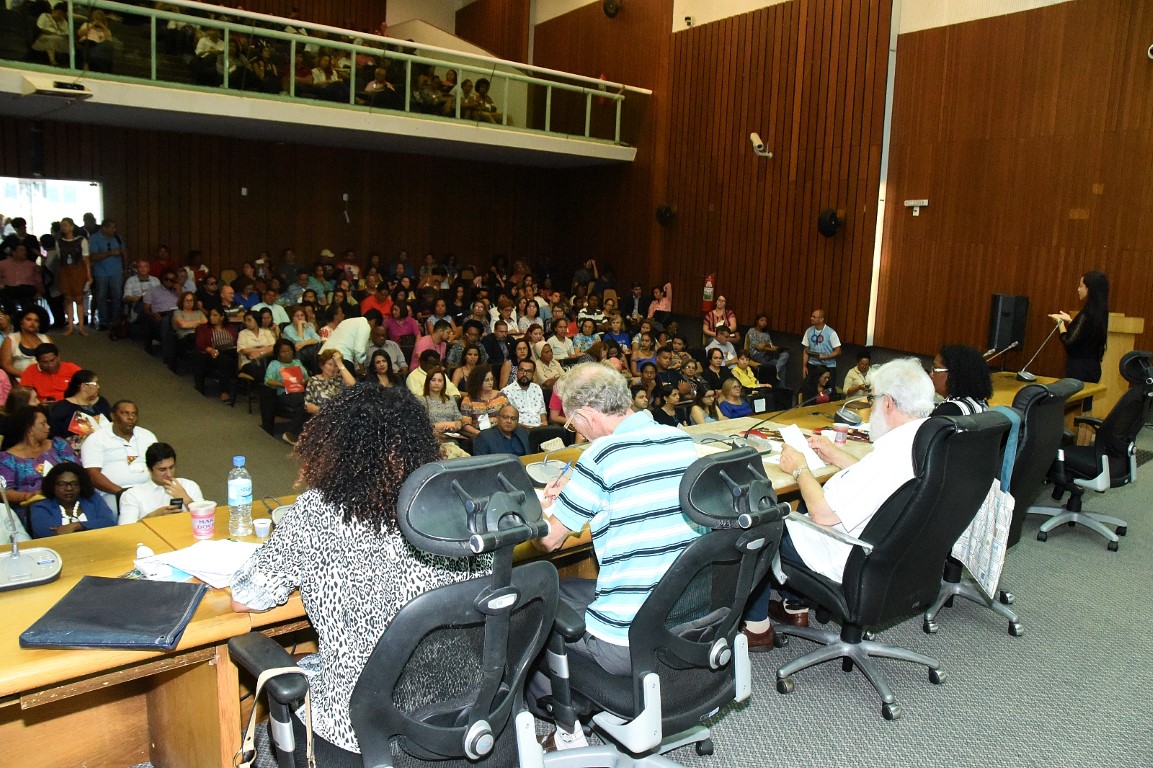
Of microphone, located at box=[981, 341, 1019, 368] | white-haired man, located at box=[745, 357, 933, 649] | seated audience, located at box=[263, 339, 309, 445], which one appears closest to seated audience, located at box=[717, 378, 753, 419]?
microphone, located at box=[981, 341, 1019, 368]

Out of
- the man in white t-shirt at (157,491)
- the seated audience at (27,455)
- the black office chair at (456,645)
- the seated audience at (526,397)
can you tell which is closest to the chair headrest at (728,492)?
the black office chair at (456,645)

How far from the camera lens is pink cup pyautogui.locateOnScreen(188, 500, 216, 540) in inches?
106

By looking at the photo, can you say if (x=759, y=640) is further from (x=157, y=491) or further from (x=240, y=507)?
(x=157, y=491)

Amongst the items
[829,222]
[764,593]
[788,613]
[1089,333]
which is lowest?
[788,613]

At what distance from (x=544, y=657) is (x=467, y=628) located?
787mm

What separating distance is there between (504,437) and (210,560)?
3.37m

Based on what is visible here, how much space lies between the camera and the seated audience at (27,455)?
4.56 m

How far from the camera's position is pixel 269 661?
1.95 m

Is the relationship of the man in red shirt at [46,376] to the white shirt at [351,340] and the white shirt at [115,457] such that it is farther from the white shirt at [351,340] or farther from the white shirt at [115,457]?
the white shirt at [351,340]

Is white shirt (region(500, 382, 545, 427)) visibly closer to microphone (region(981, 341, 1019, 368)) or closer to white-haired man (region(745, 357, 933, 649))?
white-haired man (region(745, 357, 933, 649))

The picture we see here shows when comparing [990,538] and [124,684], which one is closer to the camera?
[124,684]

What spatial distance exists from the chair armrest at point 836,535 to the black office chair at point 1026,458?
113 centimetres

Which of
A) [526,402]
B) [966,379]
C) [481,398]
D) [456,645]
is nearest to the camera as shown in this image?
[456,645]

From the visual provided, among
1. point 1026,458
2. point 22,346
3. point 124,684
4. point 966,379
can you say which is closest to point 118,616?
point 124,684
